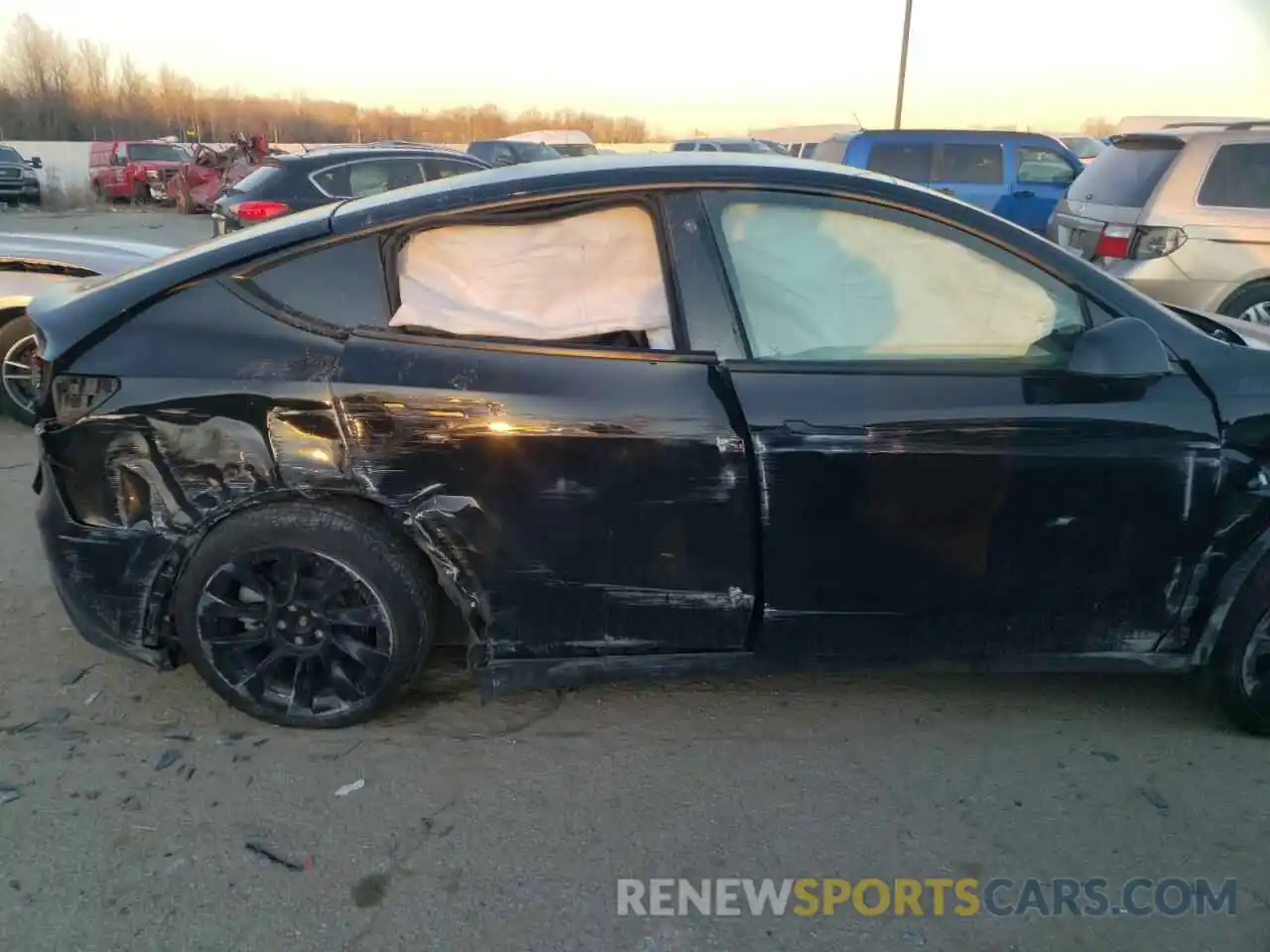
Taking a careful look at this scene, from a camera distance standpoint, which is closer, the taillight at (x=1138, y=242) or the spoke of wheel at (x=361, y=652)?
the spoke of wheel at (x=361, y=652)

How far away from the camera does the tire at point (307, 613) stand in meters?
2.76

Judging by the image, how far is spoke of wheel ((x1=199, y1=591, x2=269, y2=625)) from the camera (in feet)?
9.27

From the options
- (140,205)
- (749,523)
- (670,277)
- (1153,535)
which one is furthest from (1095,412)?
(140,205)

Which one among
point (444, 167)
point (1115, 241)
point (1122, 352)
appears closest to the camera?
point (1122, 352)

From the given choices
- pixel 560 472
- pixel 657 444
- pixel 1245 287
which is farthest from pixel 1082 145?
pixel 560 472

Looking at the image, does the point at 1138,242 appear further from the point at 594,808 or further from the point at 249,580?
the point at 249,580

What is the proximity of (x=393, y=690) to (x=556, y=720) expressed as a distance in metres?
0.50

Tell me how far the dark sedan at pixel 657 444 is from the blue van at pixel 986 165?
10607mm

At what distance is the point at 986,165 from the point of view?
1274cm

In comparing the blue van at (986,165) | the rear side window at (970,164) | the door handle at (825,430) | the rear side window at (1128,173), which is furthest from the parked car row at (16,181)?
the door handle at (825,430)

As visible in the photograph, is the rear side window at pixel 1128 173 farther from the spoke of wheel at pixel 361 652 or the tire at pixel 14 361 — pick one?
the tire at pixel 14 361

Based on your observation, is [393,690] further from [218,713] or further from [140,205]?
[140,205]

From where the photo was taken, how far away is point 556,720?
10.0ft

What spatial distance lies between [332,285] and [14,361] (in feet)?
13.8
